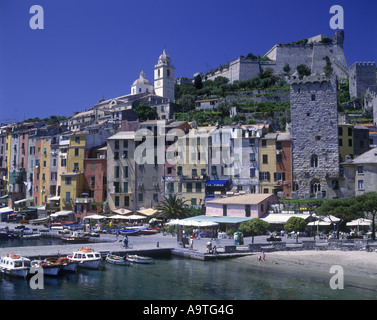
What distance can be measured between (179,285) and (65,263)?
1049cm

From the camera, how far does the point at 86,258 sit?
1483 inches

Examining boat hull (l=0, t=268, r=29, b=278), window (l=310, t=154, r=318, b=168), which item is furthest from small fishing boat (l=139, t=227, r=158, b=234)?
window (l=310, t=154, r=318, b=168)

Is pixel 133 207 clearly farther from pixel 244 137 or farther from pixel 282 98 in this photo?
pixel 282 98

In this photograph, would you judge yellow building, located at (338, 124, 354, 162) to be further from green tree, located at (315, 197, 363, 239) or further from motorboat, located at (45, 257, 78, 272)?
motorboat, located at (45, 257, 78, 272)

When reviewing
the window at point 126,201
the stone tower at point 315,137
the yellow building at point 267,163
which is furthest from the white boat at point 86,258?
the stone tower at point 315,137

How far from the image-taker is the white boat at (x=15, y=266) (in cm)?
3400

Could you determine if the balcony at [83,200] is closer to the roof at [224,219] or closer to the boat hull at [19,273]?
the roof at [224,219]

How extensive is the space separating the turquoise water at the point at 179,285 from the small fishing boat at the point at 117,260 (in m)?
0.84

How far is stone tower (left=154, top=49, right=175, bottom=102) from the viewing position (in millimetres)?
156375

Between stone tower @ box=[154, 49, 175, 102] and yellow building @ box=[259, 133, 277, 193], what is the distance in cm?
9649

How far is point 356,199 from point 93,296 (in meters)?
28.4

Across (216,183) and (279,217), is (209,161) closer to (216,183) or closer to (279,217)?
(216,183)

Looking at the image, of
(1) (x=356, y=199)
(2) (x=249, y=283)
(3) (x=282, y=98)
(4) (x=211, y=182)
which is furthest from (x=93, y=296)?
(3) (x=282, y=98)

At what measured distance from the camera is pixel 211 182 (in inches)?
2496
